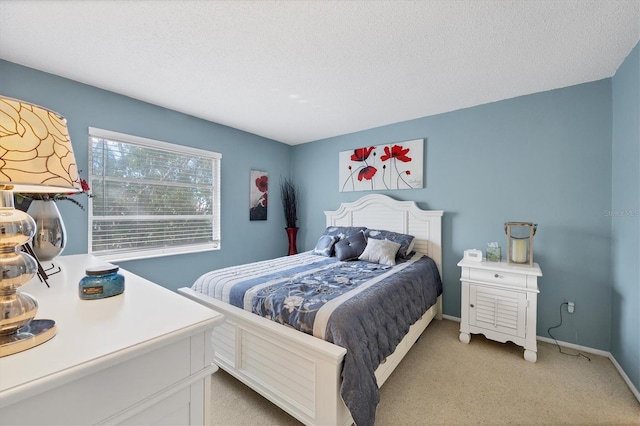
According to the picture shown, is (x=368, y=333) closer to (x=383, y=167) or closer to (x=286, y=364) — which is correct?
(x=286, y=364)

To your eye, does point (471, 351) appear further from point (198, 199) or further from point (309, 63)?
point (198, 199)

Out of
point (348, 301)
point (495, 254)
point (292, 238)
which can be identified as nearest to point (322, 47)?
point (348, 301)

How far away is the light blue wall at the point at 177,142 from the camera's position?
7.48 ft

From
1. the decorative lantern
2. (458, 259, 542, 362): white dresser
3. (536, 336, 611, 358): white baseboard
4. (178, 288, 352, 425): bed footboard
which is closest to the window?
(178, 288, 352, 425): bed footboard

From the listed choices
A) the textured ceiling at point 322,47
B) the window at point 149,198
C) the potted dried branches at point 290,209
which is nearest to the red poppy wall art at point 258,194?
the potted dried branches at point 290,209

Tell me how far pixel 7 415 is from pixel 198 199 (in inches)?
122

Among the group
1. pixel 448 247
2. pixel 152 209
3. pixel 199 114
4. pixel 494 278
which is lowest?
pixel 494 278

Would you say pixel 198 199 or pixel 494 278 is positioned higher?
pixel 198 199

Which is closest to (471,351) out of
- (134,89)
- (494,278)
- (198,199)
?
(494,278)

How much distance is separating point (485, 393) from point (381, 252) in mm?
1370

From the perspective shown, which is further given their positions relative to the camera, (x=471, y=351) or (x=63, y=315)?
(x=471, y=351)

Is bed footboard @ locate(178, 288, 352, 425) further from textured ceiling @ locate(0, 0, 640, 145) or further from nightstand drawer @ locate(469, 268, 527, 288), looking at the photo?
textured ceiling @ locate(0, 0, 640, 145)

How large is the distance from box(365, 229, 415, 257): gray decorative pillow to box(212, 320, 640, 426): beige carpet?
1.00m

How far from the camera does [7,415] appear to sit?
483 mm
